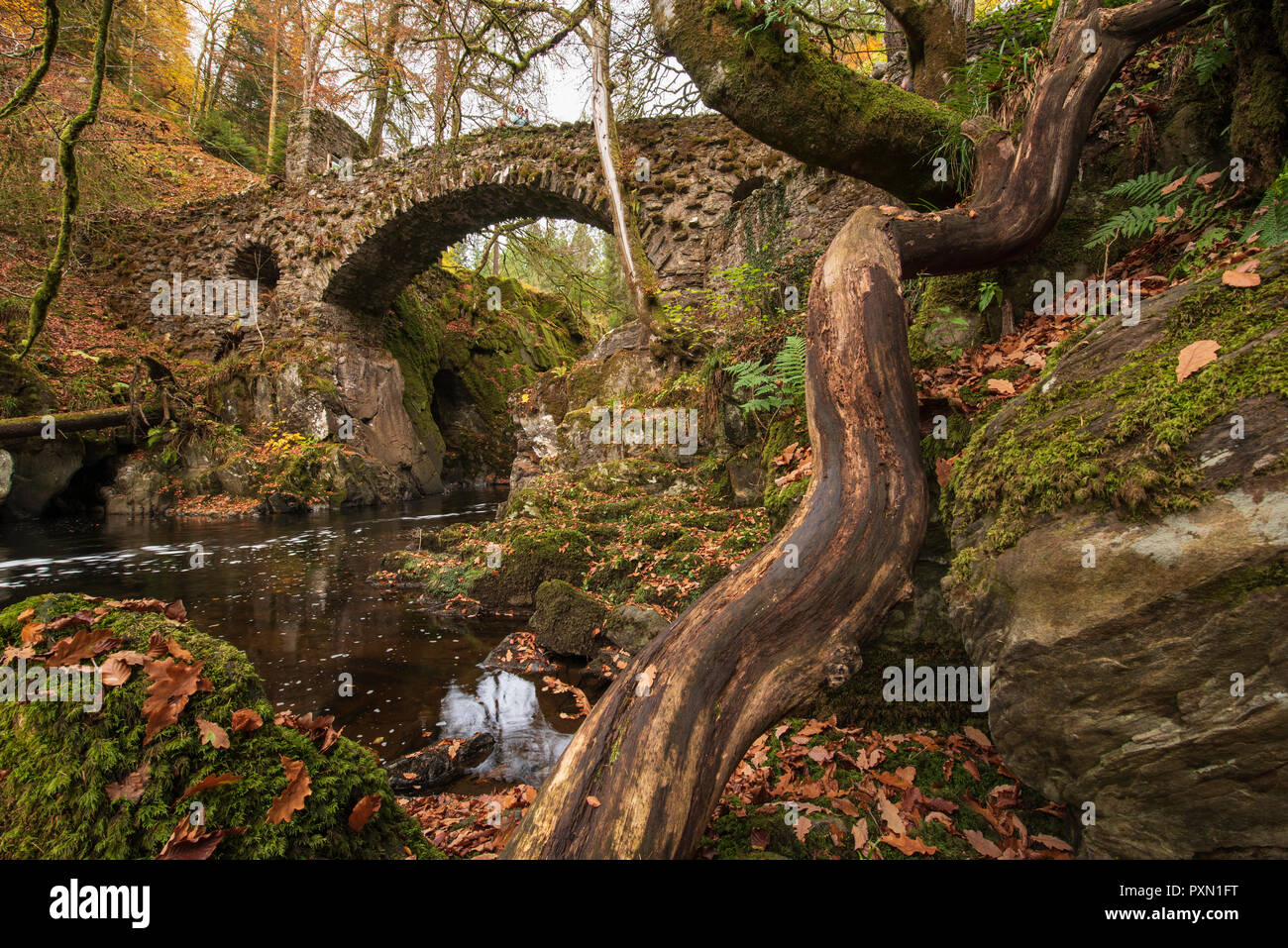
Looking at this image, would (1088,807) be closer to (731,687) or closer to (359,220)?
(731,687)

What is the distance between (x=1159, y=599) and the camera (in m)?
1.55

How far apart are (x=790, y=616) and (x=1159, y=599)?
1113mm

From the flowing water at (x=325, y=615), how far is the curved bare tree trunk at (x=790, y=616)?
1773 mm

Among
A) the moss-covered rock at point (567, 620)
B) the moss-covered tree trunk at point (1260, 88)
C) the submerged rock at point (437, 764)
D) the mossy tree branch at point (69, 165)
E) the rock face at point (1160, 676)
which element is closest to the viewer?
the rock face at point (1160, 676)

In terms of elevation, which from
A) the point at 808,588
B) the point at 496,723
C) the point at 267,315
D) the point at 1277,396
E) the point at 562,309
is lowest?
the point at 496,723

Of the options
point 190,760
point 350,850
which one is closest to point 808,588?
point 350,850

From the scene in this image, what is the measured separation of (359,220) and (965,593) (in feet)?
48.9

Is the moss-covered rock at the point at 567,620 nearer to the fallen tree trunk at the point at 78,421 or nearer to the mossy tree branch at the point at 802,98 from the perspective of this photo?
the mossy tree branch at the point at 802,98

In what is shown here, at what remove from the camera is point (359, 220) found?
42.6 feet

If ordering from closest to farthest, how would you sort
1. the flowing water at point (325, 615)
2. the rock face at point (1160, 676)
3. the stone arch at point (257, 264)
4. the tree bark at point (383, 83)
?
1. the rock face at point (1160, 676)
2. the flowing water at point (325, 615)
3. the tree bark at point (383, 83)
4. the stone arch at point (257, 264)

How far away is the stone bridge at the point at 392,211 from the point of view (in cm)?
1031

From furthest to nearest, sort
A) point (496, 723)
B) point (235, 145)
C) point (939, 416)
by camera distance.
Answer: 1. point (235, 145)
2. point (496, 723)
3. point (939, 416)
